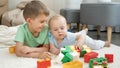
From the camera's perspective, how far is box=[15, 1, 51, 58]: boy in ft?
3.69

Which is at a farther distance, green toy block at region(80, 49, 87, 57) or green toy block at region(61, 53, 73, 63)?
green toy block at region(80, 49, 87, 57)

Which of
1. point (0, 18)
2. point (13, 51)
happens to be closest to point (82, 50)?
point (13, 51)

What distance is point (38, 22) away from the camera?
1.14 meters

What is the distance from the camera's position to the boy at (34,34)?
1.13 m

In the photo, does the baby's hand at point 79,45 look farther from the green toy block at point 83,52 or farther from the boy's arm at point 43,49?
the boy's arm at point 43,49

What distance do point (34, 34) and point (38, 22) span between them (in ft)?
0.36

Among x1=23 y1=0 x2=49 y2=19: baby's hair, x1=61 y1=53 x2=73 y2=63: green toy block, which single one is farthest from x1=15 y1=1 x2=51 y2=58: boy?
x1=61 y1=53 x2=73 y2=63: green toy block

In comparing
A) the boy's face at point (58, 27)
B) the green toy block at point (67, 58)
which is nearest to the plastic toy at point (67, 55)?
the green toy block at point (67, 58)

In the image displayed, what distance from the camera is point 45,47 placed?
119 cm

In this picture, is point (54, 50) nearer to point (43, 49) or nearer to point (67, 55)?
point (43, 49)

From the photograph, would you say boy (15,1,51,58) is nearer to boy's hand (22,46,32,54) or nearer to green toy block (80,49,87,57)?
boy's hand (22,46,32,54)

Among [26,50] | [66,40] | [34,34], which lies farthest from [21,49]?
[66,40]

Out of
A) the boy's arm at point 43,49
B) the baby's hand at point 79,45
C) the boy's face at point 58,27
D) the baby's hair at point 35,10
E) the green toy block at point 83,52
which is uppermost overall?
the baby's hair at point 35,10

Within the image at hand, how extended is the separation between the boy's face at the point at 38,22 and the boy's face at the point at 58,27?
0.17 feet
